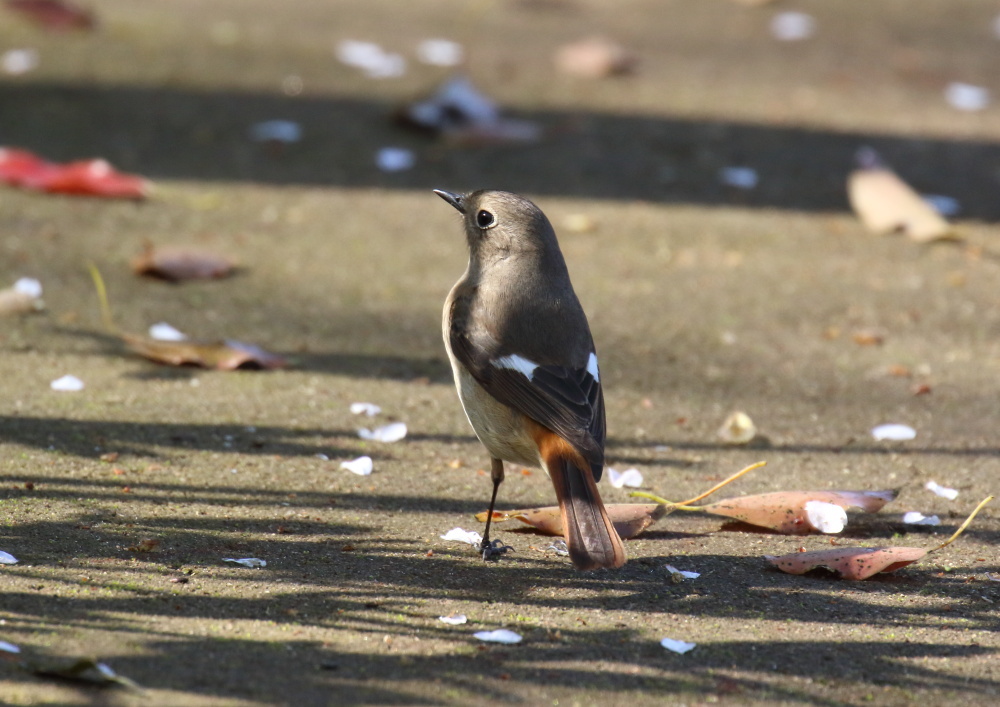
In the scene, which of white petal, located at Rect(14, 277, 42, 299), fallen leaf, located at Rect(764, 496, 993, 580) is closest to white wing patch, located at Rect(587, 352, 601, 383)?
→ fallen leaf, located at Rect(764, 496, 993, 580)

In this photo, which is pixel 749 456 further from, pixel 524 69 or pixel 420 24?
pixel 420 24

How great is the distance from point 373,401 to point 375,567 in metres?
1.55

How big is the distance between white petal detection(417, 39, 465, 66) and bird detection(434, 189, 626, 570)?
16.6 ft

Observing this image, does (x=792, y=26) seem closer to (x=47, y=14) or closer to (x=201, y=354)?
(x=47, y=14)

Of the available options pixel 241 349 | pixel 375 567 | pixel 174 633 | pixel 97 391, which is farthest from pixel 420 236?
pixel 174 633

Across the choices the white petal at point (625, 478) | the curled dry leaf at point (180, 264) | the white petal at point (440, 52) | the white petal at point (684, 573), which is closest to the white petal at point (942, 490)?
the white petal at point (625, 478)

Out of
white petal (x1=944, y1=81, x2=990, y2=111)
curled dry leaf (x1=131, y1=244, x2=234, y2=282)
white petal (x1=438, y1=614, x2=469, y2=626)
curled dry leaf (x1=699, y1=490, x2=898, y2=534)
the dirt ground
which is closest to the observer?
the dirt ground

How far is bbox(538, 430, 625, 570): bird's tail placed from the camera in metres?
3.49

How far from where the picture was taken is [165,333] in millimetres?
5598

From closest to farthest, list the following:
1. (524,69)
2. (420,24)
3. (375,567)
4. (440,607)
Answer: (440,607) < (375,567) < (524,69) < (420,24)

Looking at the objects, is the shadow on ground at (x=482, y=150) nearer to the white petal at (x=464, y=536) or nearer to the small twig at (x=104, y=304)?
the small twig at (x=104, y=304)

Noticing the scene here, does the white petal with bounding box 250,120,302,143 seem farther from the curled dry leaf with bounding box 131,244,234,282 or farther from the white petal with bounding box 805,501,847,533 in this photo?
the white petal with bounding box 805,501,847,533

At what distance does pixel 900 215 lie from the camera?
294 inches

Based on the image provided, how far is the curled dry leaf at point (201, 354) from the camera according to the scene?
17.5ft
